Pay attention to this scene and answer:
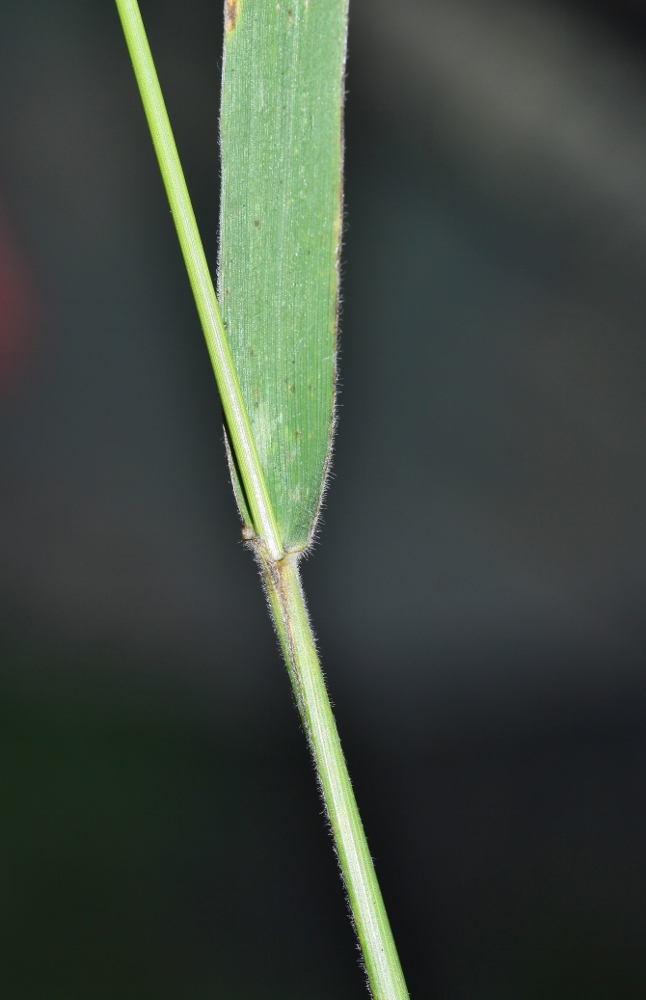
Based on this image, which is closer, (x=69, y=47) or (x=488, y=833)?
(x=488, y=833)

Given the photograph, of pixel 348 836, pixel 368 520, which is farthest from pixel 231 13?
pixel 368 520

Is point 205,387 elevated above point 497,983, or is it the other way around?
point 205,387

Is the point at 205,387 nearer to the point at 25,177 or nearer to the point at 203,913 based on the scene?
the point at 25,177

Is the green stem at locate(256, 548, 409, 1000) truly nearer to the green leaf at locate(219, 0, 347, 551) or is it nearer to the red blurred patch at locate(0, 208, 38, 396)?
the green leaf at locate(219, 0, 347, 551)

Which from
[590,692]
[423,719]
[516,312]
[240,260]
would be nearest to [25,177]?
[516,312]

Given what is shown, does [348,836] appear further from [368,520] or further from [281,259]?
[368,520]

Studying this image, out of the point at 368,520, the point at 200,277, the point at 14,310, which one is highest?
the point at 14,310

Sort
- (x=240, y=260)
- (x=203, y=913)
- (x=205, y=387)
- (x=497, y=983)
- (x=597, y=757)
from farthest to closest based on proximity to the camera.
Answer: (x=205, y=387) < (x=597, y=757) < (x=203, y=913) < (x=497, y=983) < (x=240, y=260)
